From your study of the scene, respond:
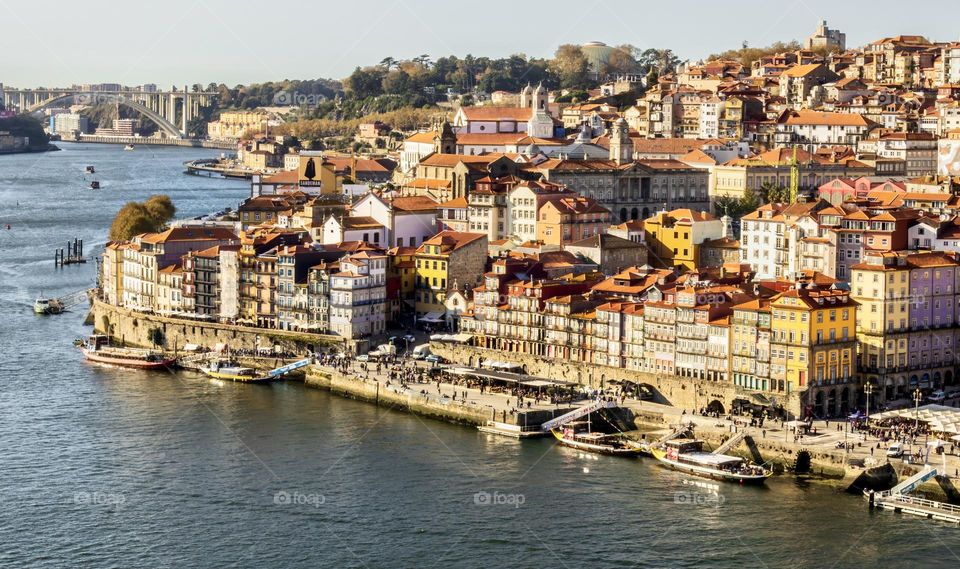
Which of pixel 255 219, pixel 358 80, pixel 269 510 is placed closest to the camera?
pixel 269 510

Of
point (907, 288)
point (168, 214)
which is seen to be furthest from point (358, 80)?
point (907, 288)

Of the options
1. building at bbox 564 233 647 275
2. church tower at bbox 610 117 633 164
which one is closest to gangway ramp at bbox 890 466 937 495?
building at bbox 564 233 647 275

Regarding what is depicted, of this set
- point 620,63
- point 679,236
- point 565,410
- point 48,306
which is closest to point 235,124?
point 620,63

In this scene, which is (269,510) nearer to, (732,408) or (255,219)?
(732,408)

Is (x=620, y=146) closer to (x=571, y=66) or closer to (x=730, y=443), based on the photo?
(x=730, y=443)

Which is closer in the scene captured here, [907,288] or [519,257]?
[907,288]

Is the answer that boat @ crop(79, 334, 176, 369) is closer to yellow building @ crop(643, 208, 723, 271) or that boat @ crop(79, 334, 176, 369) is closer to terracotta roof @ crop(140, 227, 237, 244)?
terracotta roof @ crop(140, 227, 237, 244)

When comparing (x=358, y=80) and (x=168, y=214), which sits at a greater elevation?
(x=358, y=80)
